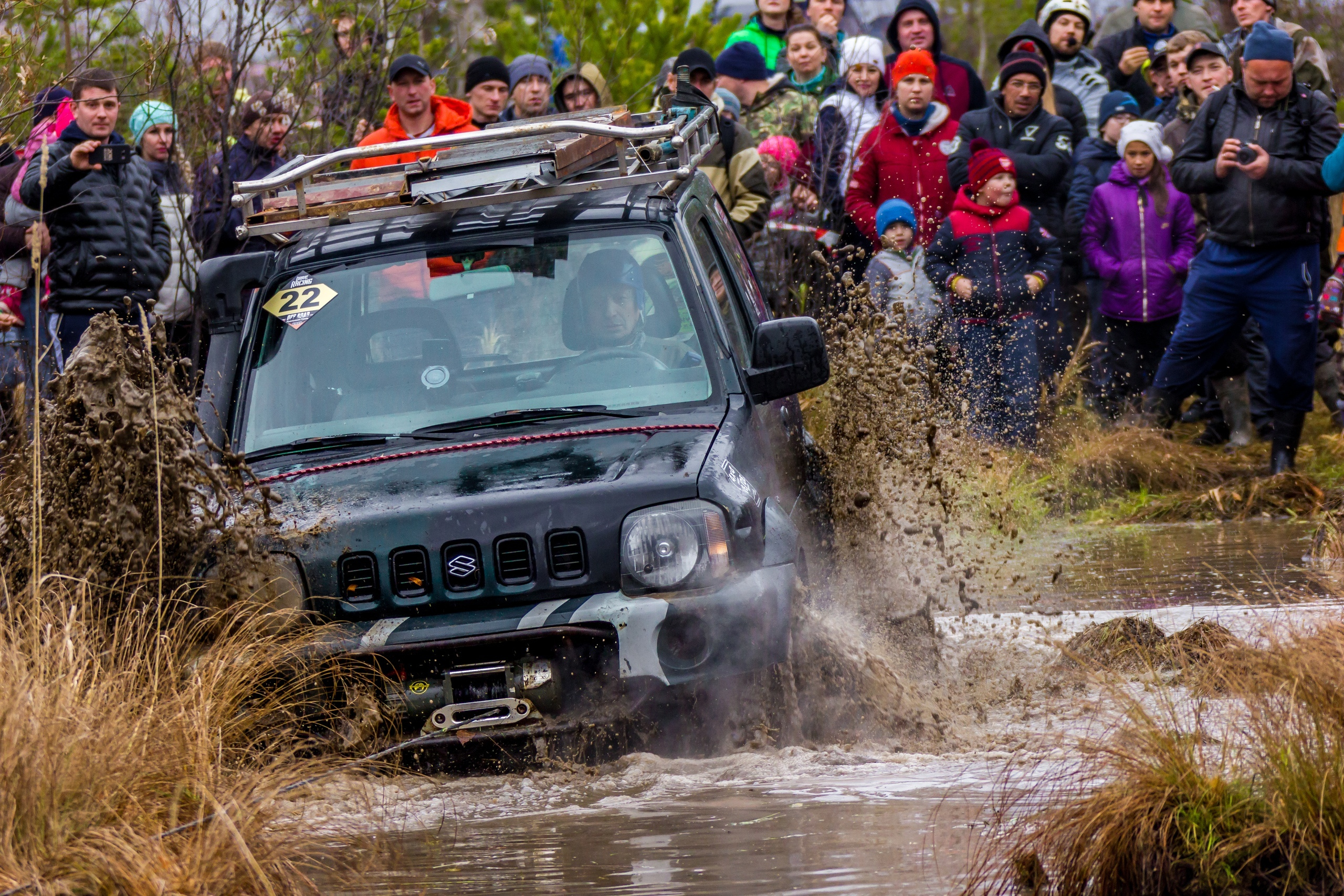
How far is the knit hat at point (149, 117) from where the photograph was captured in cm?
991

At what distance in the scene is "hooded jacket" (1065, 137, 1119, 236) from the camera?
11.6 m

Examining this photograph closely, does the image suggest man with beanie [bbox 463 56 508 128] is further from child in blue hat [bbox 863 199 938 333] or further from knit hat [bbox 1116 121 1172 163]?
knit hat [bbox 1116 121 1172 163]

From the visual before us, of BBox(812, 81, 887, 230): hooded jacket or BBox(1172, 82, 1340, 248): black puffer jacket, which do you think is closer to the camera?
BBox(1172, 82, 1340, 248): black puffer jacket

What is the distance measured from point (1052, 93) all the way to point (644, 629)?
27.7 feet

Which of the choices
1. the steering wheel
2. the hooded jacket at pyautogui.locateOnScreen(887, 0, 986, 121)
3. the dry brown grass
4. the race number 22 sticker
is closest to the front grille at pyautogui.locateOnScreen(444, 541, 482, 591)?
the steering wheel

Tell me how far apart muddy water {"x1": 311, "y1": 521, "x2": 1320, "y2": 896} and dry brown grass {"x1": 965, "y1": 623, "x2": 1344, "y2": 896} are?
21 centimetres

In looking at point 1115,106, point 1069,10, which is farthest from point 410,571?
point 1069,10

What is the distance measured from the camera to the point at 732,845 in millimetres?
4402

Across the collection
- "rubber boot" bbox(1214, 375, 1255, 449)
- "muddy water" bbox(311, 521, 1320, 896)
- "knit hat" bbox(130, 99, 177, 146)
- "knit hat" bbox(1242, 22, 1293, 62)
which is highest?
"knit hat" bbox(130, 99, 177, 146)

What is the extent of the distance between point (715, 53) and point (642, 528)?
14.9m

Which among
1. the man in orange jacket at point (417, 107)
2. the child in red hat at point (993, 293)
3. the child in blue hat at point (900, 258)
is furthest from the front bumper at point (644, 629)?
the child in red hat at point (993, 293)

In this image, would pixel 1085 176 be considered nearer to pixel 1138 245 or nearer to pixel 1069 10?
pixel 1138 245

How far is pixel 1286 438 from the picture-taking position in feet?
33.1

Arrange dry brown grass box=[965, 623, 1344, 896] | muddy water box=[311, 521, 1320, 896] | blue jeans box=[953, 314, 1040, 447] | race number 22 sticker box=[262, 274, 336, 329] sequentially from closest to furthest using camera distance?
dry brown grass box=[965, 623, 1344, 896], muddy water box=[311, 521, 1320, 896], race number 22 sticker box=[262, 274, 336, 329], blue jeans box=[953, 314, 1040, 447]
